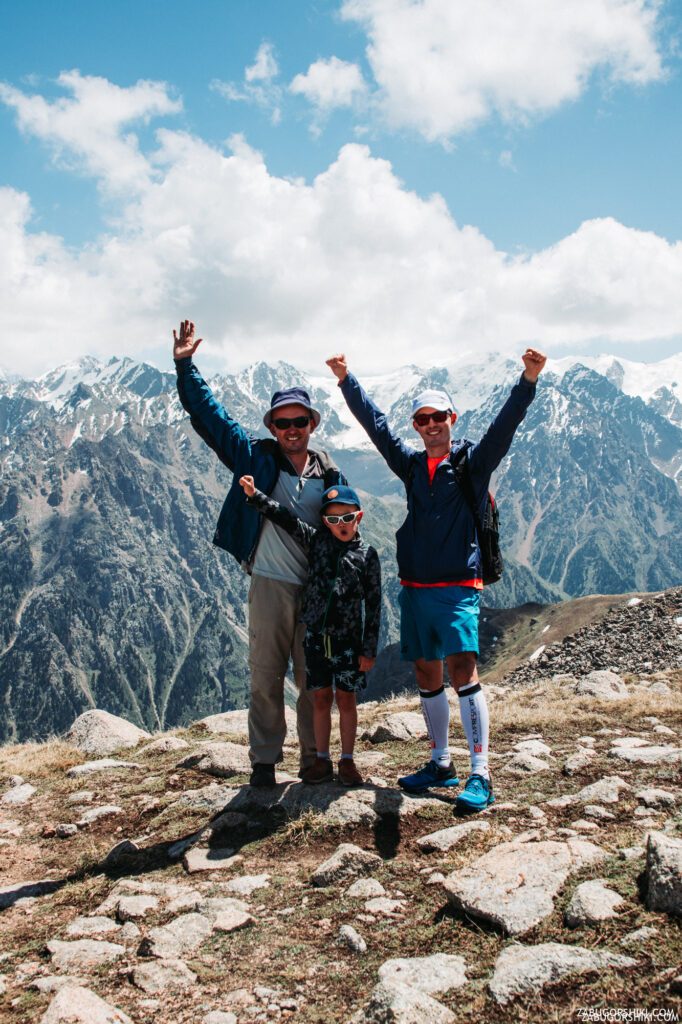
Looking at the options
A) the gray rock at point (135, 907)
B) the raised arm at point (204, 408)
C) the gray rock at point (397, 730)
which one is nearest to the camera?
the gray rock at point (135, 907)

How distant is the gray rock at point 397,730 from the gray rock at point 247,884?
20.8 ft

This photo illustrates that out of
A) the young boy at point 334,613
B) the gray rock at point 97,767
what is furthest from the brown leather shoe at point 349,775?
the gray rock at point 97,767

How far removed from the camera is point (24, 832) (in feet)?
32.0

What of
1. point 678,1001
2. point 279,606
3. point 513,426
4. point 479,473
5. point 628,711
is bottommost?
point 628,711

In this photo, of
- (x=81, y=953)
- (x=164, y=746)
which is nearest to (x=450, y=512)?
(x=81, y=953)

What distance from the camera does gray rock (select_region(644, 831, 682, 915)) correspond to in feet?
16.2

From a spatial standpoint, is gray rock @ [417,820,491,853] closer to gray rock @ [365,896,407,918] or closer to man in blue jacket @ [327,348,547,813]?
man in blue jacket @ [327,348,547,813]

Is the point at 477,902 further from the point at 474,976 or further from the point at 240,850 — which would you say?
the point at 240,850

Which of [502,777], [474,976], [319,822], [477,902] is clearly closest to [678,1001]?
[474,976]

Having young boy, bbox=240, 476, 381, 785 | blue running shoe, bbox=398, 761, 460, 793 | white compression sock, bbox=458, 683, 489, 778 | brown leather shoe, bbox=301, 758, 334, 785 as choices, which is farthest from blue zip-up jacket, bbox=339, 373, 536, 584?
brown leather shoe, bbox=301, 758, 334, 785

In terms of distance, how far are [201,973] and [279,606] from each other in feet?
15.6

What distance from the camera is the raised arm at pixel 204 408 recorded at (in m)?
10.1

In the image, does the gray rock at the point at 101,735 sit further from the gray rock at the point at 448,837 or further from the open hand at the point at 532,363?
the open hand at the point at 532,363

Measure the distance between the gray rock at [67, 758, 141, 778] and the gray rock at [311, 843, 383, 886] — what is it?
6785 millimetres
